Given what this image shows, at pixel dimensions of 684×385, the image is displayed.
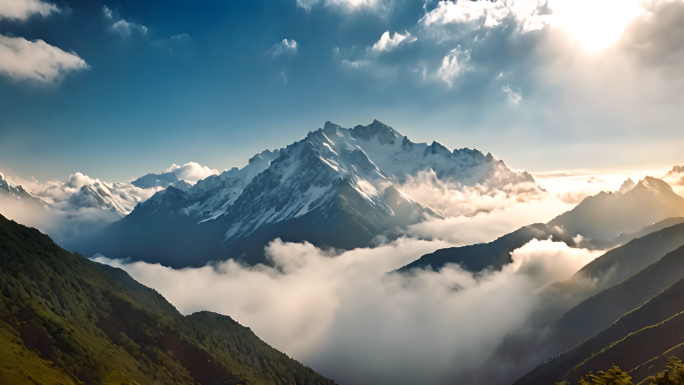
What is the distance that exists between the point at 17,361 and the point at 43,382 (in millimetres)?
18143

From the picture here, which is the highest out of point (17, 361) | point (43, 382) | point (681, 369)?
point (17, 361)

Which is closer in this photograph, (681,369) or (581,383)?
(681,369)

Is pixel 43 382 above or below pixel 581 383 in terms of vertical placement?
above

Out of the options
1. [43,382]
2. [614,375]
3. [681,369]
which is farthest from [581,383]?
[43,382]

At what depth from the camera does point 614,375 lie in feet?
359

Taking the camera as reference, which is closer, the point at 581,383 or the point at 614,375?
the point at 614,375

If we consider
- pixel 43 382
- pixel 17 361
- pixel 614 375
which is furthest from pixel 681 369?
pixel 17 361

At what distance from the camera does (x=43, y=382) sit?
192625 mm

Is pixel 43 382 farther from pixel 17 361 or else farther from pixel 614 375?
pixel 614 375

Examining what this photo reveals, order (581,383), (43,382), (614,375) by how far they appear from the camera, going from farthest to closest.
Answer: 1. (43,382)
2. (581,383)
3. (614,375)

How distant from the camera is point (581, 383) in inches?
4801

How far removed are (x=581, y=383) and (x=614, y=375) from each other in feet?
47.3

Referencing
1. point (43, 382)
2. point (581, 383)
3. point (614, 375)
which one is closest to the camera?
point (614, 375)

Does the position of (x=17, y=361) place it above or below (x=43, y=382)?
above
